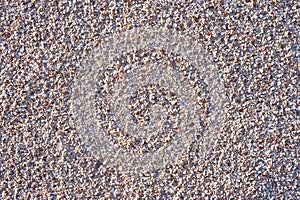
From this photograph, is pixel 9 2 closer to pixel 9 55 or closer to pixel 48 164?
pixel 9 55

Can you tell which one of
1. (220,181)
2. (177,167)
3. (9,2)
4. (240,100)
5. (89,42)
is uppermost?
(9,2)

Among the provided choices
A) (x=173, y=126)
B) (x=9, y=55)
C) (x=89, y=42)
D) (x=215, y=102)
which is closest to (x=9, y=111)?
(x=9, y=55)

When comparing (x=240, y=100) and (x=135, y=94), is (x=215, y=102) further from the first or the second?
(x=135, y=94)

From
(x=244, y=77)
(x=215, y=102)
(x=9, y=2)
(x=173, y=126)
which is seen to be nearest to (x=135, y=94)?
(x=173, y=126)

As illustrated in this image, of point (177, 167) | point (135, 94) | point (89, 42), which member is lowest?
point (177, 167)

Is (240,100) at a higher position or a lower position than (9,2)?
lower

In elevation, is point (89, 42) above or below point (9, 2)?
below
